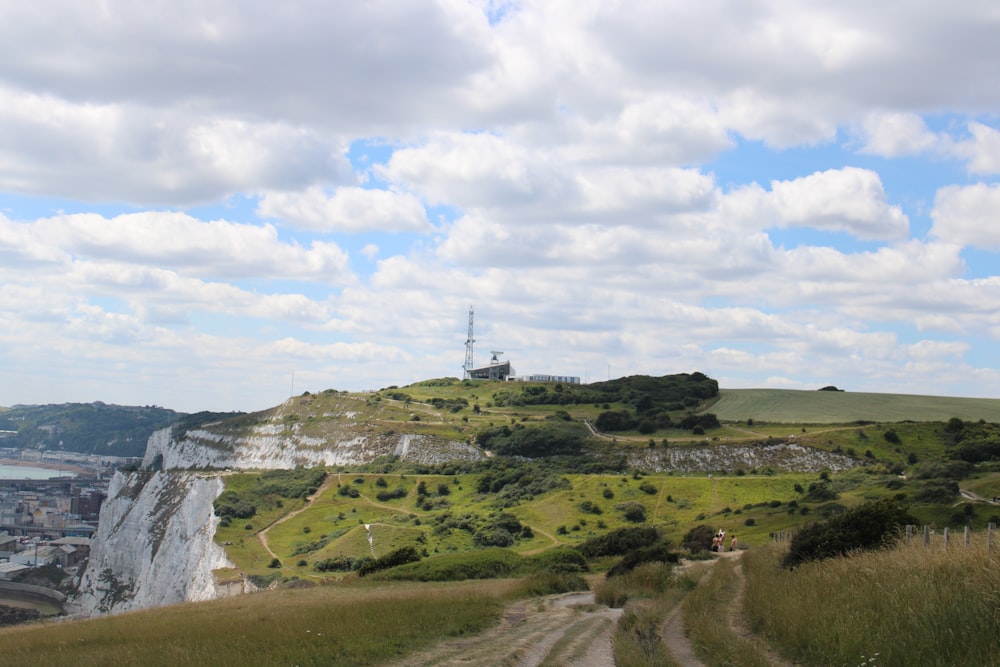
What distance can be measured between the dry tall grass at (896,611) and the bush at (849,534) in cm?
451

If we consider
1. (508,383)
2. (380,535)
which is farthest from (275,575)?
(508,383)

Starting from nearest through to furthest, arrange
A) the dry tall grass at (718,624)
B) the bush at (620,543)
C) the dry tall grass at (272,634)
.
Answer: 1. the dry tall grass at (718,624)
2. the dry tall grass at (272,634)
3. the bush at (620,543)

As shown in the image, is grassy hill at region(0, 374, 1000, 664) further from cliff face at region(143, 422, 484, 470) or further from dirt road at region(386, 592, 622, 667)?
cliff face at region(143, 422, 484, 470)

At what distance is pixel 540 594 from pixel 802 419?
365 feet

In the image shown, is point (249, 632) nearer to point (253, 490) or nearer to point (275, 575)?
point (275, 575)

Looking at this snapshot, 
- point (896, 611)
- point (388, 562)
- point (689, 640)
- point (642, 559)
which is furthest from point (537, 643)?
point (388, 562)

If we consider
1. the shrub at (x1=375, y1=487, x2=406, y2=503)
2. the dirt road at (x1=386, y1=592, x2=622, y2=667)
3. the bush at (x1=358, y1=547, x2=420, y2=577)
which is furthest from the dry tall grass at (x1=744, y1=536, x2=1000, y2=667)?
the shrub at (x1=375, y1=487, x2=406, y2=503)

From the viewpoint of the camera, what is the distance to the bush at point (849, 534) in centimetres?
2552

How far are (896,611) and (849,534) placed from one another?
11.9 metres

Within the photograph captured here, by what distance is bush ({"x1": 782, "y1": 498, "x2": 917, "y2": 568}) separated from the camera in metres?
25.5

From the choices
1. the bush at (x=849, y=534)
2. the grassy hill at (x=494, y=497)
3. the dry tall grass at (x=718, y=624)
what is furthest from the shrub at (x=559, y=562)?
the bush at (x=849, y=534)

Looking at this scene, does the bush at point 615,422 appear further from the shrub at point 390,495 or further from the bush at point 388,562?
the bush at point 388,562

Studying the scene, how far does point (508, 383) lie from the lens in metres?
194

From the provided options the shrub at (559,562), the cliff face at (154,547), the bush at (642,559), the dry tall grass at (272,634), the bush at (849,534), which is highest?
the bush at (849,534)
